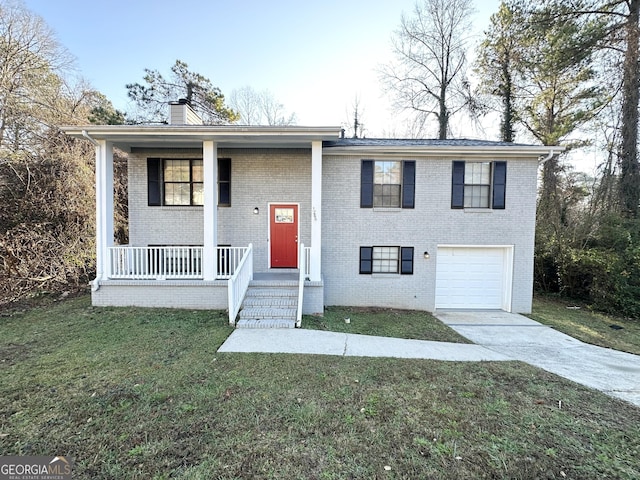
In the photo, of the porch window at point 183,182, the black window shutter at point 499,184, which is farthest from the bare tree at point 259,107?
the black window shutter at point 499,184

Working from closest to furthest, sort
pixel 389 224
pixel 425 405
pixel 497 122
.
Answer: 1. pixel 425 405
2. pixel 389 224
3. pixel 497 122

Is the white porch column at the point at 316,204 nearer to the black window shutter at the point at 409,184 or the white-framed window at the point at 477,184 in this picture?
the black window shutter at the point at 409,184

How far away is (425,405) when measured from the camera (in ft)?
10.8

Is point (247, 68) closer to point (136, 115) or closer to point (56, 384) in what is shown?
point (136, 115)

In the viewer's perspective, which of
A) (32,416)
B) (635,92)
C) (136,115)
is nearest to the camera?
(32,416)

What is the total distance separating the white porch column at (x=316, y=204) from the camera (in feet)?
23.6

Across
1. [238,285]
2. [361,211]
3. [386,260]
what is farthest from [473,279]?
[238,285]

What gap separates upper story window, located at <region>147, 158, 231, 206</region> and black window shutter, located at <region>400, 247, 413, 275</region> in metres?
5.17

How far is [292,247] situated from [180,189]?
12.0 ft

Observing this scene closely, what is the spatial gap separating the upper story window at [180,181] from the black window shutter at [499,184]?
753 cm

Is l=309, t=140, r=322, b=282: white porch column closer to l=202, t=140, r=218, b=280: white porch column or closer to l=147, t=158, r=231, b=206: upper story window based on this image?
l=202, t=140, r=218, b=280: white porch column

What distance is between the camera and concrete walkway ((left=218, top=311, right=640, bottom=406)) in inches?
176

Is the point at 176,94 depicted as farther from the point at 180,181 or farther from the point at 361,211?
the point at 361,211

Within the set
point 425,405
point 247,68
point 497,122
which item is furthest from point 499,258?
point 247,68
